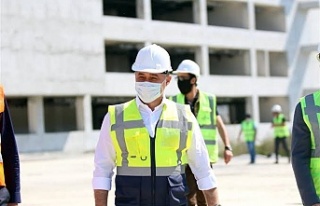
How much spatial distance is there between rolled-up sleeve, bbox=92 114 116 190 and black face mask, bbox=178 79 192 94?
3501 mm

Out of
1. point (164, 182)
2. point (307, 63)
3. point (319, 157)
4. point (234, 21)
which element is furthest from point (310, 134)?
point (307, 63)

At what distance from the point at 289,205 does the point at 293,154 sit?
6.55 m

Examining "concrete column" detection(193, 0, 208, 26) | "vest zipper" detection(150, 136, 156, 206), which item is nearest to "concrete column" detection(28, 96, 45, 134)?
"concrete column" detection(193, 0, 208, 26)

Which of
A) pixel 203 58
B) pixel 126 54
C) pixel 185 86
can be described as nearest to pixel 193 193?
pixel 185 86

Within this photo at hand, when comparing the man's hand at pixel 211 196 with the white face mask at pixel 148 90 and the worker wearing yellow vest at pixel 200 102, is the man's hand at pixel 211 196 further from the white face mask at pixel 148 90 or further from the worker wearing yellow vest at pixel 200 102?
the worker wearing yellow vest at pixel 200 102

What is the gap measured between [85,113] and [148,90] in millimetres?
33851

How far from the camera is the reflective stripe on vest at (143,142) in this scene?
4129mm

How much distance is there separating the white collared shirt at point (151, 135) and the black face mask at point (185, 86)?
10.9ft

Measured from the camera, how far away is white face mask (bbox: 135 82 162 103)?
4176mm

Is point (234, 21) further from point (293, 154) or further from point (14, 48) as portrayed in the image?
point (293, 154)

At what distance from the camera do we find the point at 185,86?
25.4 feet

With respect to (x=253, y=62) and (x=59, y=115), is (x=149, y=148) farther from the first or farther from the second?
(x=253, y=62)

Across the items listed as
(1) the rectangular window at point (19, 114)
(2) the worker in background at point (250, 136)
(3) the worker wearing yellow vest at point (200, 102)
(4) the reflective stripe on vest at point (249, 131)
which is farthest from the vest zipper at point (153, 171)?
(1) the rectangular window at point (19, 114)

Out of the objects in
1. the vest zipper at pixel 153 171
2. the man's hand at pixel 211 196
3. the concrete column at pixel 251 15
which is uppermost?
the concrete column at pixel 251 15
